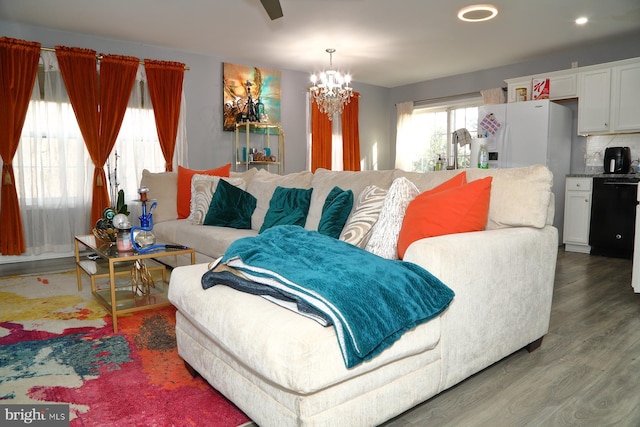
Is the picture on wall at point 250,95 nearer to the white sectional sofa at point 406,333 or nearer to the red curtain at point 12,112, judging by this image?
the red curtain at point 12,112

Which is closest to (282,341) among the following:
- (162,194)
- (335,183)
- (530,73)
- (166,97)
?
(335,183)

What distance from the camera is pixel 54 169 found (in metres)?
4.98

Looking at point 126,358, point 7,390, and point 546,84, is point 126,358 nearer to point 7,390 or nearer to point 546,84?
point 7,390

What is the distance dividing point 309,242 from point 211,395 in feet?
2.44

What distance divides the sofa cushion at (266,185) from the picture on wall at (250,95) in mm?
2487

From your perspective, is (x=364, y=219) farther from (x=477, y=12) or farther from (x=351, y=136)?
(x=351, y=136)

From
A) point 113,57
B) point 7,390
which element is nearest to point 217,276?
point 7,390

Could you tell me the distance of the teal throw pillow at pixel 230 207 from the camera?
146 inches

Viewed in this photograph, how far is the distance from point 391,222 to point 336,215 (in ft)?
1.79

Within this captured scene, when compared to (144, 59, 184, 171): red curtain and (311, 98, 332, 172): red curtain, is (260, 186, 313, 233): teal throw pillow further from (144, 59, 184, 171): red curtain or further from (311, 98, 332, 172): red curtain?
(311, 98, 332, 172): red curtain

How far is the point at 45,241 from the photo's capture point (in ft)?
16.1

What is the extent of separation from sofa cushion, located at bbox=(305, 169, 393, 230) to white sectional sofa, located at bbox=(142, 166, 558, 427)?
32 cm

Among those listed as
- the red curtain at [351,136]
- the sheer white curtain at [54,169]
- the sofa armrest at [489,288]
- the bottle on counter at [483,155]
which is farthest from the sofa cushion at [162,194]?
the bottle on counter at [483,155]

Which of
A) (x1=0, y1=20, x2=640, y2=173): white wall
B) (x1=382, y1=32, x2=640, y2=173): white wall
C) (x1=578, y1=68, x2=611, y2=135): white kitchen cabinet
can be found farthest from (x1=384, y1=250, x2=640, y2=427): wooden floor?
(x1=0, y1=20, x2=640, y2=173): white wall
